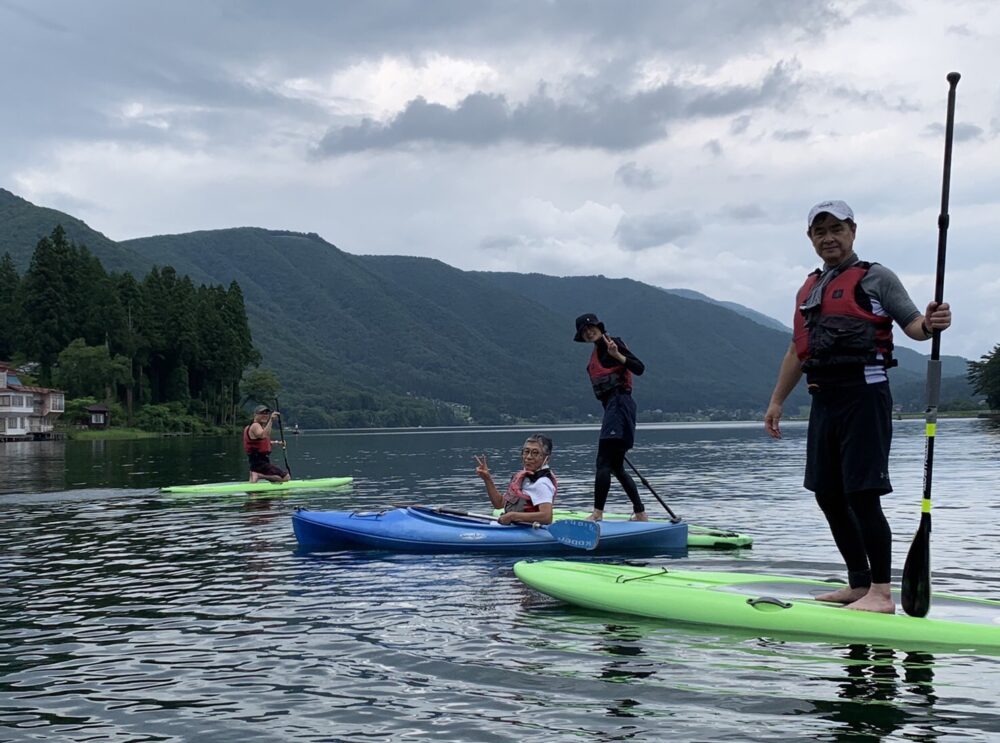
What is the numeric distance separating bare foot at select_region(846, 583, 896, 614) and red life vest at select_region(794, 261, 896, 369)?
1.95 m

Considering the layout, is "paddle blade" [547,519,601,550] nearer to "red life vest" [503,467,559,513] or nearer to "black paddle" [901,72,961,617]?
"red life vest" [503,467,559,513]

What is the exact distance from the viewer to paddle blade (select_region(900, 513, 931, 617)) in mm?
8172

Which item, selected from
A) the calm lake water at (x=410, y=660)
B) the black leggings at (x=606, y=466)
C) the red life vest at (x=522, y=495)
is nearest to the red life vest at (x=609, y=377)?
the black leggings at (x=606, y=466)

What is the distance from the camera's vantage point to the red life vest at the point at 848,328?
26.9 ft

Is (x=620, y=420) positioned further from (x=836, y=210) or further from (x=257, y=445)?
(x=257, y=445)

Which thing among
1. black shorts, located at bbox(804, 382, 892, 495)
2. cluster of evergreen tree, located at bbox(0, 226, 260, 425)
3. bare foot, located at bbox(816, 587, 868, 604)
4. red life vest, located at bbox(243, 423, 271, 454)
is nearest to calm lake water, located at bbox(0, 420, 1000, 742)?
bare foot, located at bbox(816, 587, 868, 604)

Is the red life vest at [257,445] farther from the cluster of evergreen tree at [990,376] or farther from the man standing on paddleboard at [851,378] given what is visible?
the cluster of evergreen tree at [990,376]

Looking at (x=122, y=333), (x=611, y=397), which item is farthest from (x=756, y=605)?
(x=122, y=333)

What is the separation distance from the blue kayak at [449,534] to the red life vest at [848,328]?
254 inches

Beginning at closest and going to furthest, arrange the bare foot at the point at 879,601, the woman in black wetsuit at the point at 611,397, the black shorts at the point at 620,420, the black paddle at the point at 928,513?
the black paddle at the point at 928,513, the bare foot at the point at 879,601, the woman in black wetsuit at the point at 611,397, the black shorts at the point at 620,420

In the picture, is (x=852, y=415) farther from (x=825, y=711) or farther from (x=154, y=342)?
(x=154, y=342)

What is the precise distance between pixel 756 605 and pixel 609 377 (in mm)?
6568

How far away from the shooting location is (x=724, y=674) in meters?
7.59

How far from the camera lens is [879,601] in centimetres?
848
